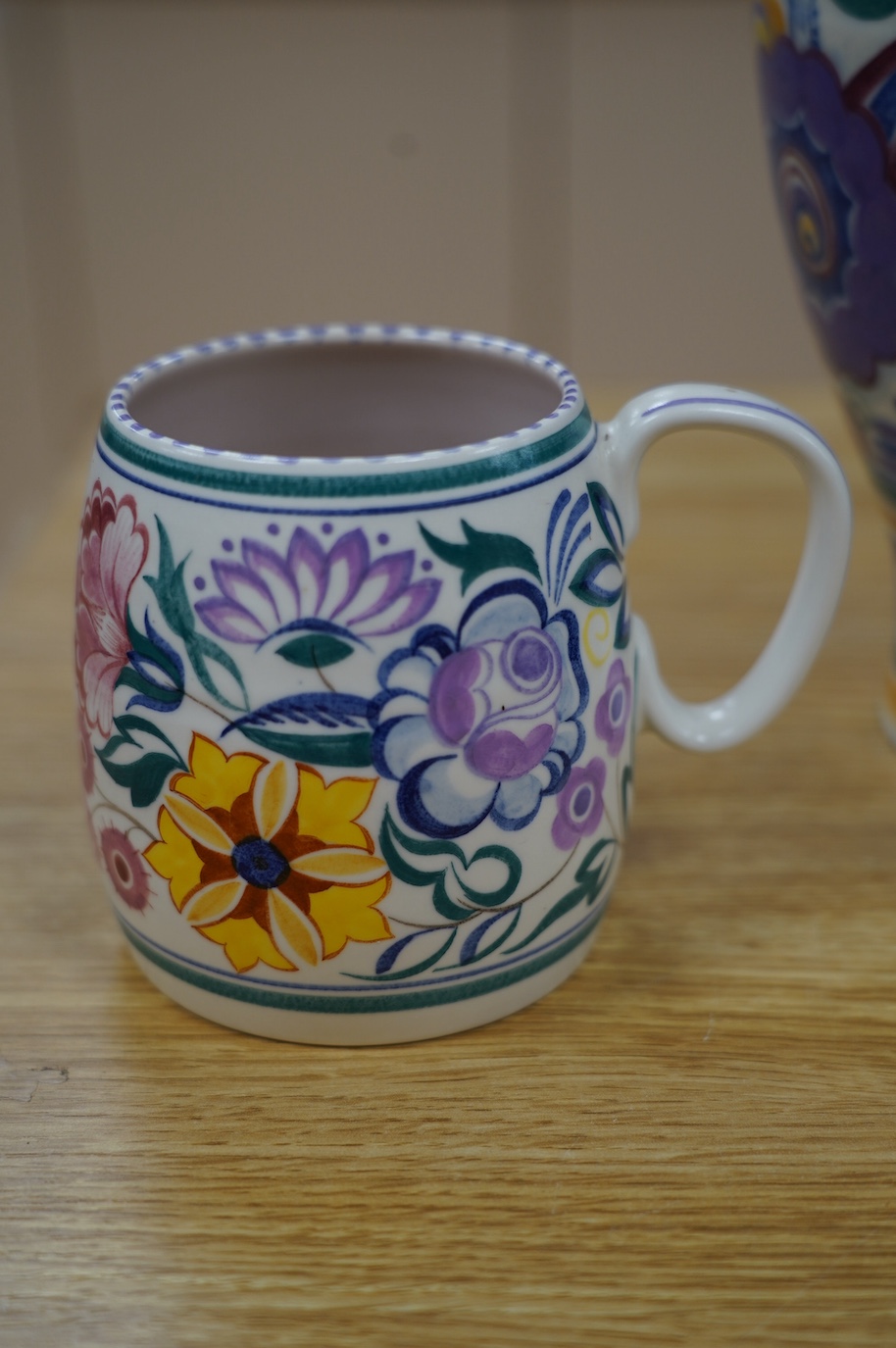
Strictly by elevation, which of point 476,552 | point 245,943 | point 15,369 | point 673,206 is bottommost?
point 15,369

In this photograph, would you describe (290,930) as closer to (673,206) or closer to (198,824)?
(198,824)

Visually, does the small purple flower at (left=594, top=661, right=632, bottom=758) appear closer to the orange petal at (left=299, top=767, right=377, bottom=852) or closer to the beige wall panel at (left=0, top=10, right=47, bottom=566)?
the orange petal at (left=299, top=767, right=377, bottom=852)

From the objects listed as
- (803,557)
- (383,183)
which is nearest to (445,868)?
(803,557)

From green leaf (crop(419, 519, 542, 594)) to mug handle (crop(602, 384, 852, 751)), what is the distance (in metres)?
0.06

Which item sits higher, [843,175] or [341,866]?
[843,175]

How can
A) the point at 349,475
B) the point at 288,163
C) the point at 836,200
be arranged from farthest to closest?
the point at 288,163 < the point at 836,200 < the point at 349,475

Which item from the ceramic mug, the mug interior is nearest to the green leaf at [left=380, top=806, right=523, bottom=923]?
the ceramic mug

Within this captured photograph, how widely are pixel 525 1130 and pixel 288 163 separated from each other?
115 cm

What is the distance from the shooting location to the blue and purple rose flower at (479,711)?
14.6 inches

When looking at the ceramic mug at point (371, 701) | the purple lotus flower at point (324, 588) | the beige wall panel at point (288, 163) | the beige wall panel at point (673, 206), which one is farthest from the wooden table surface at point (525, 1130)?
the beige wall panel at point (288, 163)

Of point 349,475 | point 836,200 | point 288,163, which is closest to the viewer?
point 349,475

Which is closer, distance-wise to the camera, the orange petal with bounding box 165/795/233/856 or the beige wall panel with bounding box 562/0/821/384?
the orange petal with bounding box 165/795/233/856

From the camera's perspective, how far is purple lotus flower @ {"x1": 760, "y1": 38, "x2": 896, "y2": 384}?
45 cm

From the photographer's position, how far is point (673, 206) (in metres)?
1.38
